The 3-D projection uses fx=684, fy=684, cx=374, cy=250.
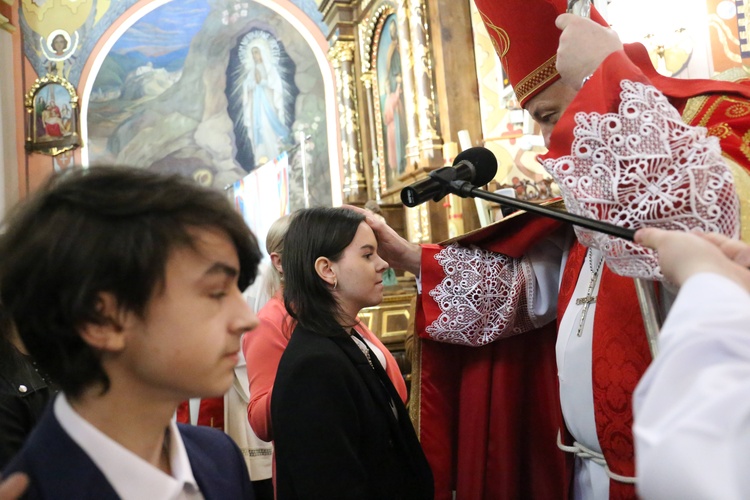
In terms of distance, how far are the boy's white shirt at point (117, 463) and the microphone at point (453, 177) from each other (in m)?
0.76

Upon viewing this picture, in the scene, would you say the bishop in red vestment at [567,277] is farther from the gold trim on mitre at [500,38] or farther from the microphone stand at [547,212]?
the microphone stand at [547,212]

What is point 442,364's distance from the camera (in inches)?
98.6

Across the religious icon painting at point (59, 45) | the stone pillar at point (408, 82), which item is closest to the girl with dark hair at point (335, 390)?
the stone pillar at point (408, 82)

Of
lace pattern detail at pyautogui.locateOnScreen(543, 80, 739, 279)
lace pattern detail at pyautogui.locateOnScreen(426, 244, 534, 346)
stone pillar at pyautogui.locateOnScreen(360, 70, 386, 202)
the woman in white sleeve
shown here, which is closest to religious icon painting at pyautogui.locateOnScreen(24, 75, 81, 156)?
stone pillar at pyautogui.locateOnScreen(360, 70, 386, 202)

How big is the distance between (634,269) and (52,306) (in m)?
1.06

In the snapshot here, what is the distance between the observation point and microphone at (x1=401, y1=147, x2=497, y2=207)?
1543 mm

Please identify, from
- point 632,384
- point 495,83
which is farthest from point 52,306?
point 495,83

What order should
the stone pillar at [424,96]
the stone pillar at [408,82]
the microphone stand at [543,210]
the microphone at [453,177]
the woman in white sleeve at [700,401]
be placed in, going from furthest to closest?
the stone pillar at [408,82]
the stone pillar at [424,96]
the microphone at [453,177]
the microphone stand at [543,210]
the woman in white sleeve at [700,401]

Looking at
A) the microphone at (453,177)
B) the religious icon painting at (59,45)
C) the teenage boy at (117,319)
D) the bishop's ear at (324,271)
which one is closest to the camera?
the teenage boy at (117,319)

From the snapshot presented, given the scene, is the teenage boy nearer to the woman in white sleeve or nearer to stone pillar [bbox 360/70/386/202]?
the woman in white sleeve

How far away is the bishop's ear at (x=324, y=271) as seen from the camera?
2.09 meters

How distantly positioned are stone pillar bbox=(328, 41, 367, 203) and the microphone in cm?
774

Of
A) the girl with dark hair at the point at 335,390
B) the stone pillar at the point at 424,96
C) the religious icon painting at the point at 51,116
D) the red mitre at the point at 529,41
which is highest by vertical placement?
the religious icon painting at the point at 51,116

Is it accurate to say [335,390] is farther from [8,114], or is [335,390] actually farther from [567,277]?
[8,114]
